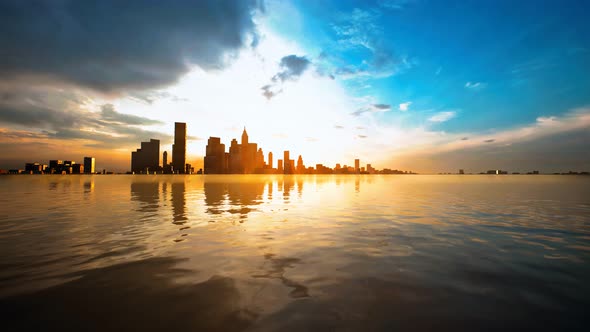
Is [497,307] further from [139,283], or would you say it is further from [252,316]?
[139,283]

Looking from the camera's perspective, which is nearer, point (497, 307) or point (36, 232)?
point (497, 307)

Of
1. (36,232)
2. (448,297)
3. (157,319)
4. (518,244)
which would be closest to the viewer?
(157,319)

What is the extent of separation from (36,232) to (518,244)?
27.6 metres

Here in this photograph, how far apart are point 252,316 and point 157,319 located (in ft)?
7.70

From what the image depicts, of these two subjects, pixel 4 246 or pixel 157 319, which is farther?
pixel 4 246

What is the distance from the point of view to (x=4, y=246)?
1305 cm

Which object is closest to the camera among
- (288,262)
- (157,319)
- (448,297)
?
(157,319)

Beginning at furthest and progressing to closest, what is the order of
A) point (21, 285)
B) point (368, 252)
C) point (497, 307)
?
1. point (368, 252)
2. point (21, 285)
3. point (497, 307)

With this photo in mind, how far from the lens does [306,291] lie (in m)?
8.30

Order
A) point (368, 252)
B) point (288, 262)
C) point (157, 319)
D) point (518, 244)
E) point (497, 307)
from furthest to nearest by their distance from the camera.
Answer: point (518, 244), point (368, 252), point (288, 262), point (497, 307), point (157, 319)

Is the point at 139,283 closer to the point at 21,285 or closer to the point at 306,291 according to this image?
the point at 21,285

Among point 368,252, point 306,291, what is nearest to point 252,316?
point 306,291

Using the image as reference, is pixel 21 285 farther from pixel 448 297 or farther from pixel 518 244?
pixel 518 244

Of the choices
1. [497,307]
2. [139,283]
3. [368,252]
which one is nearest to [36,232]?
[139,283]
